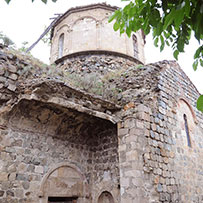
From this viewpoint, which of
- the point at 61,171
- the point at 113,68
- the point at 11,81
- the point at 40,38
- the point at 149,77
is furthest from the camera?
the point at 40,38

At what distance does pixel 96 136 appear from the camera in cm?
702

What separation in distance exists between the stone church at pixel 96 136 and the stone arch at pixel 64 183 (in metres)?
0.02

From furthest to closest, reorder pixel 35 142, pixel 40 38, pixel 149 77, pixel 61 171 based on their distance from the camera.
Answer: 1. pixel 40 38
2. pixel 149 77
3. pixel 61 171
4. pixel 35 142

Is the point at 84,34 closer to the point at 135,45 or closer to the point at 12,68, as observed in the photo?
the point at 135,45

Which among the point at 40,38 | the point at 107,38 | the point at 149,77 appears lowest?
the point at 149,77

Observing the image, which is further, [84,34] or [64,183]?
[84,34]

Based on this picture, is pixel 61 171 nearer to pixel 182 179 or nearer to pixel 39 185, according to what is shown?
pixel 39 185

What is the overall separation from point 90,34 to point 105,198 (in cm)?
673

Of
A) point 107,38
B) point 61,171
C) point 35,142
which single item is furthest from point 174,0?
point 107,38

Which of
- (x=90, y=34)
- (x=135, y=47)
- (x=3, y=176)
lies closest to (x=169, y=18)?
(x=3, y=176)

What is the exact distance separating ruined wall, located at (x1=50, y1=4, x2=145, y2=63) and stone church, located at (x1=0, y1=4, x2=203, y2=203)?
2708mm

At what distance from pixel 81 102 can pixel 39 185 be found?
228 centimetres

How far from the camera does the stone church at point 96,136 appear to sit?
5102 millimetres

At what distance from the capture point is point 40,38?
12.4m
